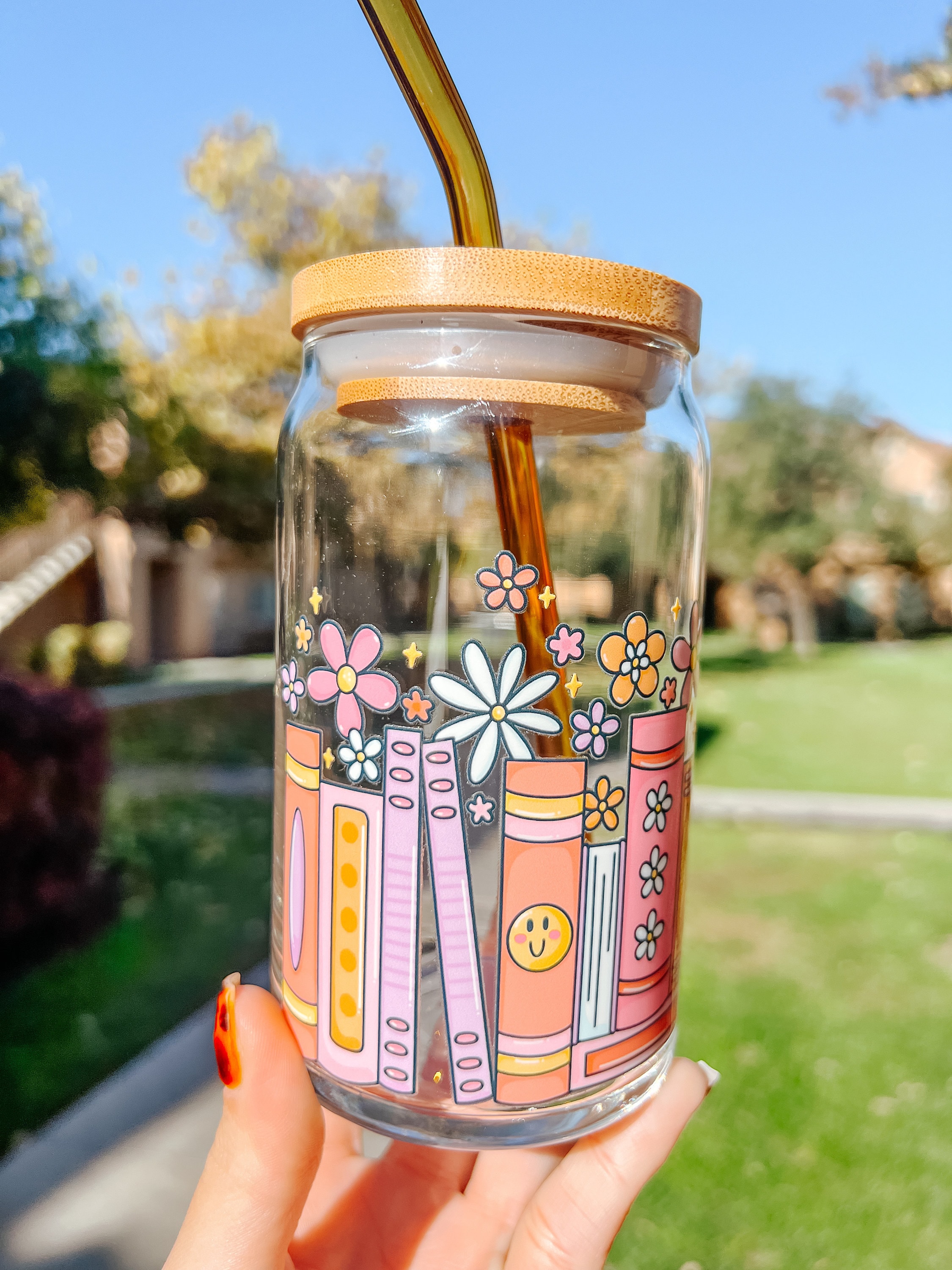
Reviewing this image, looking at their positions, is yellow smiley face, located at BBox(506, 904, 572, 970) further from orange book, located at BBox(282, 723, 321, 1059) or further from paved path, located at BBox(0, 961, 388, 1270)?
paved path, located at BBox(0, 961, 388, 1270)

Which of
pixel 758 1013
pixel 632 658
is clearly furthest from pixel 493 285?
pixel 758 1013

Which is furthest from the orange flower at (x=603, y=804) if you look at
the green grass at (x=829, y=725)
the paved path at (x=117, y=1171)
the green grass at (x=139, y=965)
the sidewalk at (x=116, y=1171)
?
the green grass at (x=829, y=725)

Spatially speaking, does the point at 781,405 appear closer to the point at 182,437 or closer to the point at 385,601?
the point at 182,437

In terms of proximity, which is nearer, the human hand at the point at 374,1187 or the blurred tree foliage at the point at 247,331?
the human hand at the point at 374,1187

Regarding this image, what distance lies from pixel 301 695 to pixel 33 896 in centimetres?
337

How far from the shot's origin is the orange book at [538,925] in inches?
32.2

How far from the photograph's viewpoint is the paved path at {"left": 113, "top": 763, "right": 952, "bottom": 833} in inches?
242

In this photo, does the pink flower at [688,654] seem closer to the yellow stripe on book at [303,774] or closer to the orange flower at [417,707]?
the orange flower at [417,707]

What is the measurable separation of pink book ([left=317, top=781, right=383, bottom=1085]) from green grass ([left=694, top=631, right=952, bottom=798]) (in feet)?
22.1

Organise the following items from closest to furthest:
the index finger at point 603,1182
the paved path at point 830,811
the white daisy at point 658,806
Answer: the white daisy at point 658,806, the index finger at point 603,1182, the paved path at point 830,811

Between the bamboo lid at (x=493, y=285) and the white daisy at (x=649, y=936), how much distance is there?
1.87ft

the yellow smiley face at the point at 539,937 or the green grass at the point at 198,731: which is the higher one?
the yellow smiley face at the point at 539,937

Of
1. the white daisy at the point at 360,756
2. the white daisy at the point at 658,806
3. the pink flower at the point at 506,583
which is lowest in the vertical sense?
the white daisy at the point at 658,806

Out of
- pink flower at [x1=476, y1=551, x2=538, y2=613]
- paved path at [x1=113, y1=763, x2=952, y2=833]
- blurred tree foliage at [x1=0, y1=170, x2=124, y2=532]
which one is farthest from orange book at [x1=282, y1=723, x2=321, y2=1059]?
paved path at [x1=113, y1=763, x2=952, y2=833]
